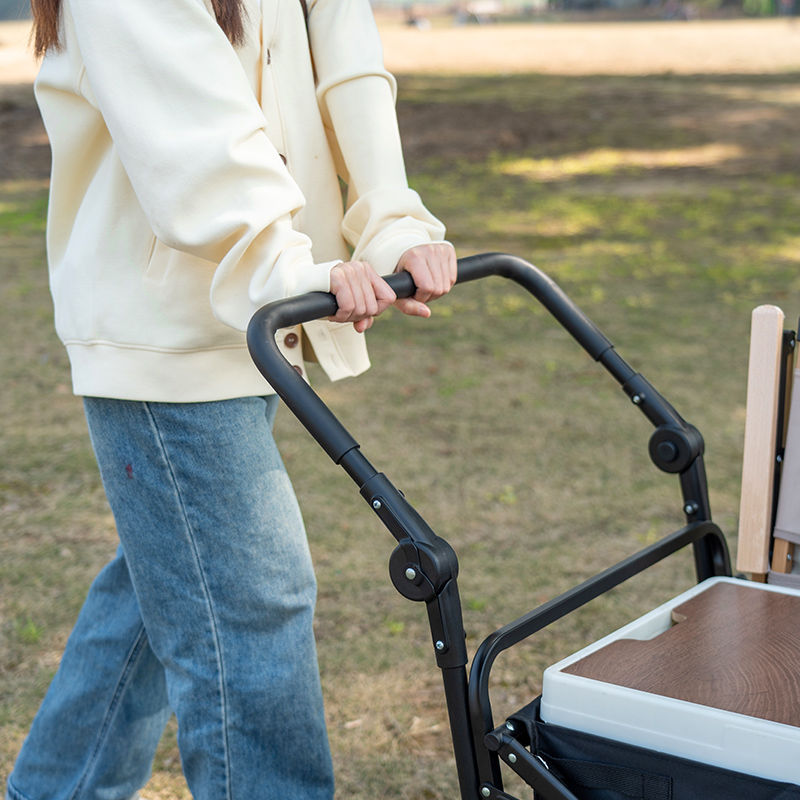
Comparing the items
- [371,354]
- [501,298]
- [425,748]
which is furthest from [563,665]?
[501,298]

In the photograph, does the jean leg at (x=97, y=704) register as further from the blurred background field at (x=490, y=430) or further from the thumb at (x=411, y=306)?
the thumb at (x=411, y=306)

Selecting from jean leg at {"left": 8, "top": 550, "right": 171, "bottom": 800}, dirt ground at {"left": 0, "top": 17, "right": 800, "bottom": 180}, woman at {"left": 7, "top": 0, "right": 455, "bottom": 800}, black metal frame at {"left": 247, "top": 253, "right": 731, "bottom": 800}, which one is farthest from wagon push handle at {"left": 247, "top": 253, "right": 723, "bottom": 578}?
dirt ground at {"left": 0, "top": 17, "right": 800, "bottom": 180}

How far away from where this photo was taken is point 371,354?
16.6 ft

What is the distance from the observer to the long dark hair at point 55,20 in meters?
1.36

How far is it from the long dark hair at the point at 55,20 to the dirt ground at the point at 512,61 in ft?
25.2

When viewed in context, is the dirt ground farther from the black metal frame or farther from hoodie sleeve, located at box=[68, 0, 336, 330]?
the black metal frame

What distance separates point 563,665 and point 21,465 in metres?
3.06

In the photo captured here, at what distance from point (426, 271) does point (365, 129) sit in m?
0.28

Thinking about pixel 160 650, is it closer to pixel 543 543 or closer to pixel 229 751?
pixel 229 751

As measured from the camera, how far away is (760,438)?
152cm

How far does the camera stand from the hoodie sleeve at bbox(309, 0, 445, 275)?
1.53 metres

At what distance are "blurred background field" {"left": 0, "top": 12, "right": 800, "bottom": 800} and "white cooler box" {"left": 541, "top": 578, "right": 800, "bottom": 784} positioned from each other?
1.04 meters

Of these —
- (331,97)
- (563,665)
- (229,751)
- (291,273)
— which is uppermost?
(331,97)

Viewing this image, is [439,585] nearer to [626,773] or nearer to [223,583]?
[626,773]
